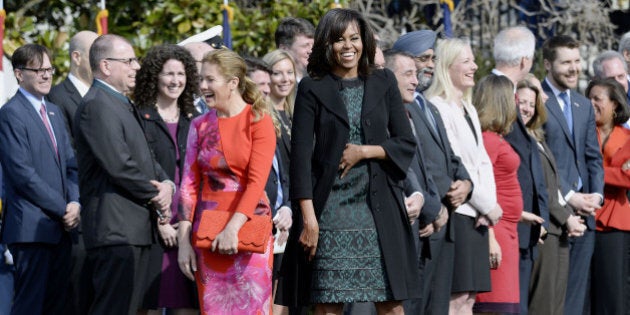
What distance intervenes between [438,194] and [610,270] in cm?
276

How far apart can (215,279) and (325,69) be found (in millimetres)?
1222

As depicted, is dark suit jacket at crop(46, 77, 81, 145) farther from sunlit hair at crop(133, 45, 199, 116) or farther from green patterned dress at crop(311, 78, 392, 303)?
green patterned dress at crop(311, 78, 392, 303)

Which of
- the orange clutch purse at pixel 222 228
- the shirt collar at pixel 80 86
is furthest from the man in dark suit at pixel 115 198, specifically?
the shirt collar at pixel 80 86

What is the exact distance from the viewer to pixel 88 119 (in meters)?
7.55

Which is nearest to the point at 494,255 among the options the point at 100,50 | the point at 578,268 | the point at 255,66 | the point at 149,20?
the point at 578,268

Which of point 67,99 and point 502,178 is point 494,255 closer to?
point 502,178

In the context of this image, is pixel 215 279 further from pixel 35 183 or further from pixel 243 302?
pixel 35 183

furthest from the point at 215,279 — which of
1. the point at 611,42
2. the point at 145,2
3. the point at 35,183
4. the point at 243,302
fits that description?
the point at 611,42

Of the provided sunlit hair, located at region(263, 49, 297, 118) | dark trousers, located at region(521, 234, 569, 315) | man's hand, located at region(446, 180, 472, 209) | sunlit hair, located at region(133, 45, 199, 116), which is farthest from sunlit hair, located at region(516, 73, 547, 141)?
sunlit hair, located at region(133, 45, 199, 116)

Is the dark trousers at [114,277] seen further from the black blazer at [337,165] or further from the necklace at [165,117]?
the black blazer at [337,165]

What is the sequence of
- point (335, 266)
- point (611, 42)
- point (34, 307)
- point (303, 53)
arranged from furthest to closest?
point (611, 42) < point (303, 53) < point (34, 307) < point (335, 266)

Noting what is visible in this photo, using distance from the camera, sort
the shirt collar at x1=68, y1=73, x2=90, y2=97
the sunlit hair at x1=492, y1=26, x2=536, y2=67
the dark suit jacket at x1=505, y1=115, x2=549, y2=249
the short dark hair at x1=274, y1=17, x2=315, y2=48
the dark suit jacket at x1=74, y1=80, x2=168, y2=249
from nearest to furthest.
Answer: the dark suit jacket at x1=74, y1=80, x2=168, y2=249 < the shirt collar at x1=68, y1=73, x2=90, y2=97 < the dark suit jacket at x1=505, y1=115, x2=549, y2=249 < the short dark hair at x1=274, y1=17, x2=315, y2=48 < the sunlit hair at x1=492, y1=26, x2=536, y2=67

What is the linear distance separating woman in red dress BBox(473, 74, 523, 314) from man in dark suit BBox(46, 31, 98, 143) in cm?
267

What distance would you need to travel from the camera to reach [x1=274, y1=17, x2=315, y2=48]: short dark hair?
936cm
